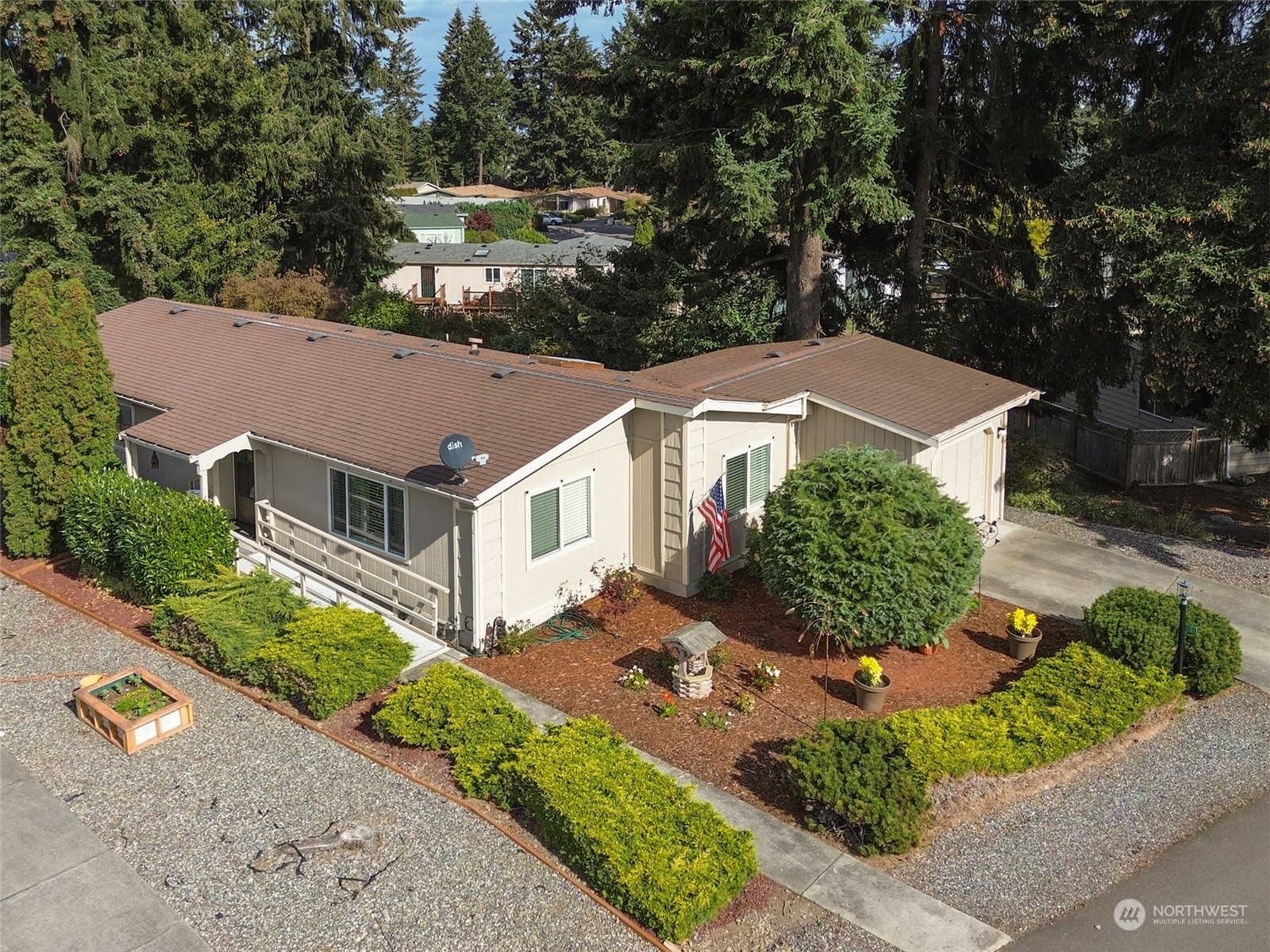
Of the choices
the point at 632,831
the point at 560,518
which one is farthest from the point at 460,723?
the point at 560,518

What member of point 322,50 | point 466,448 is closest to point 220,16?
point 322,50

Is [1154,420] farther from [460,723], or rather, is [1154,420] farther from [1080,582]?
[460,723]

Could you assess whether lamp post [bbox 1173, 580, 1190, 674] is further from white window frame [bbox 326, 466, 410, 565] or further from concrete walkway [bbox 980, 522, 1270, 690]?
white window frame [bbox 326, 466, 410, 565]

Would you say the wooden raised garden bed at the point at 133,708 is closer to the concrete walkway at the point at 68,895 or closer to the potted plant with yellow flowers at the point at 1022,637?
the concrete walkway at the point at 68,895

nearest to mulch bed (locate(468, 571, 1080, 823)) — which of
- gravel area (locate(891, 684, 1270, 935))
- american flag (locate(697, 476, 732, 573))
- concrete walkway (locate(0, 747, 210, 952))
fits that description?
american flag (locate(697, 476, 732, 573))

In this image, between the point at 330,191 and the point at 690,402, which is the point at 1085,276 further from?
the point at 330,191
